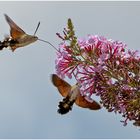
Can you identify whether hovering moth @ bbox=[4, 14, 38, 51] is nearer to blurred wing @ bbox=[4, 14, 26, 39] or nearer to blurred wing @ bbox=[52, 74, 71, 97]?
blurred wing @ bbox=[4, 14, 26, 39]

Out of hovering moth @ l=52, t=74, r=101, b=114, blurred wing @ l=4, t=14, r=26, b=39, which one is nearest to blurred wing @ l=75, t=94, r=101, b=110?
hovering moth @ l=52, t=74, r=101, b=114

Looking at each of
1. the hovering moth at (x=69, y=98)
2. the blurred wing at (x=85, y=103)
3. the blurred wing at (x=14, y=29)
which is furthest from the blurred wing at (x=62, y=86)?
the blurred wing at (x=14, y=29)

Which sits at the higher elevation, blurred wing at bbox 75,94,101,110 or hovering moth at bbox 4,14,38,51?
hovering moth at bbox 4,14,38,51

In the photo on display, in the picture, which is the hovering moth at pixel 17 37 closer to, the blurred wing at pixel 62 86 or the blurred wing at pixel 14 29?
the blurred wing at pixel 14 29

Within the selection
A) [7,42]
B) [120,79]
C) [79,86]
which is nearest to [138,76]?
[120,79]

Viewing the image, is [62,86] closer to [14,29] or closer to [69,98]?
[69,98]

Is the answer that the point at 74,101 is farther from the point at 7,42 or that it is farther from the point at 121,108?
the point at 7,42

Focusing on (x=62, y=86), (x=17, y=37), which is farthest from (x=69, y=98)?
(x=17, y=37)
